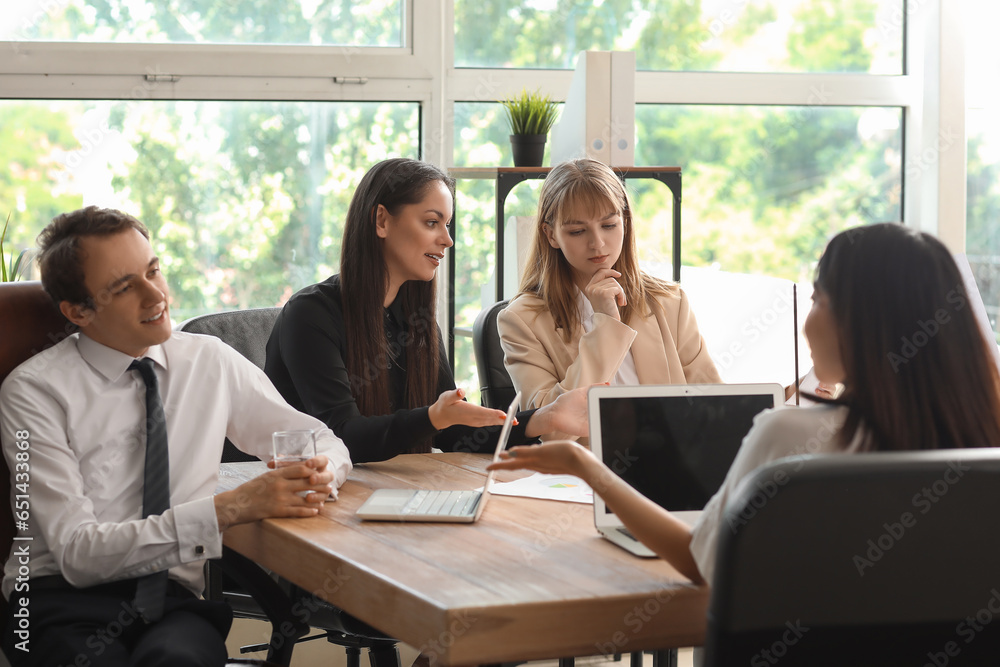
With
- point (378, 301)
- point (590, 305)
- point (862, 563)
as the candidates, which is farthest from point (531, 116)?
point (862, 563)

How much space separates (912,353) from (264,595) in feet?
3.45

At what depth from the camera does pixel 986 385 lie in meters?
1.02

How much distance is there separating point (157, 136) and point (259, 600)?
2.14 metres

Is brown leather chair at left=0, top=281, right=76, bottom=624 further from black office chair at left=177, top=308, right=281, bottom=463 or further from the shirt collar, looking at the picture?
black office chair at left=177, top=308, right=281, bottom=463

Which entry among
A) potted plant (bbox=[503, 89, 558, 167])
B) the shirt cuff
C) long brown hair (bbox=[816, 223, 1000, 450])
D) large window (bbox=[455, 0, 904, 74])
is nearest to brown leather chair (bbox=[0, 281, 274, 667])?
the shirt cuff

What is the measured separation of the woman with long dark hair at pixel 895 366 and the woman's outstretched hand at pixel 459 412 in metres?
0.74

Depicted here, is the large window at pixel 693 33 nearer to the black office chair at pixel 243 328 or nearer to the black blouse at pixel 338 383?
the black office chair at pixel 243 328

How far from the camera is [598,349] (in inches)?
85.3

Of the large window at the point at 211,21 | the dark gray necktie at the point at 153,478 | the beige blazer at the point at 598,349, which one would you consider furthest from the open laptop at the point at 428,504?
the large window at the point at 211,21

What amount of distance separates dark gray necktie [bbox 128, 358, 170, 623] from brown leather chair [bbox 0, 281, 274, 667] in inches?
5.9

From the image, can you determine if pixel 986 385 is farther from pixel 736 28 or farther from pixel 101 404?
pixel 736 28

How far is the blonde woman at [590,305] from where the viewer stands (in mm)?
2275

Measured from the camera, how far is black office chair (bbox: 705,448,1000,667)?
0.79 metres

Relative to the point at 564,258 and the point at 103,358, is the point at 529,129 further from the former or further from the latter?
the point at 103,358
